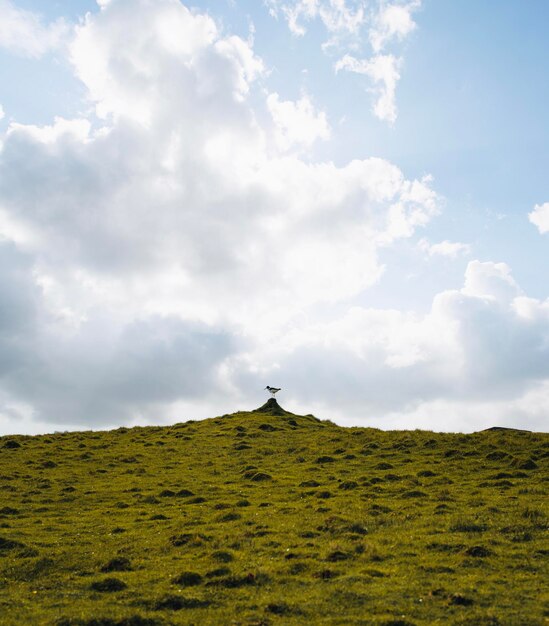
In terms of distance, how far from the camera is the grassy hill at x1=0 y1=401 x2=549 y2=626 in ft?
62.4

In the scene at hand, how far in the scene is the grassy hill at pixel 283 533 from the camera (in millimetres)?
19031

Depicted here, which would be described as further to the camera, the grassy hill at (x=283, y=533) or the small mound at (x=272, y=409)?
the small mound at (x=272, y=409)

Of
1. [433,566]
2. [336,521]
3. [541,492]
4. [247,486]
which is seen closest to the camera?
[433,566]

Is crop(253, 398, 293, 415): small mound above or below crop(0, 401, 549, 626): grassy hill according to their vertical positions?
above

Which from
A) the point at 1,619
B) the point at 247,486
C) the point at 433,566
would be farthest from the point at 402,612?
the point at 247,486

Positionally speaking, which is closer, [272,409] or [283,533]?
[283,533]

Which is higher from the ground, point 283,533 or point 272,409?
point 272,409

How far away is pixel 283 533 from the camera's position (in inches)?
1102

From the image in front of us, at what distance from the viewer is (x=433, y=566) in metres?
22.1

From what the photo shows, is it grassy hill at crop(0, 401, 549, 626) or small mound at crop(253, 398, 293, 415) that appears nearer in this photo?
grassy hill at crop(0, 401, 549, 626)

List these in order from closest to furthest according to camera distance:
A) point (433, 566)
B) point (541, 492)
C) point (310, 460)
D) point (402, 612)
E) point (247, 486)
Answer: point (402, 612) → point (433, 566) → point (541, 492) → point (247, 486) → point (310, 460)

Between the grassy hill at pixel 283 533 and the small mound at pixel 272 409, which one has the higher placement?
the small mound at pixel 272 409

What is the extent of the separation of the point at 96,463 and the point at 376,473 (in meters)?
23.3

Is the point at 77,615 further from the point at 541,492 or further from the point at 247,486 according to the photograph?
the point at 541,492
